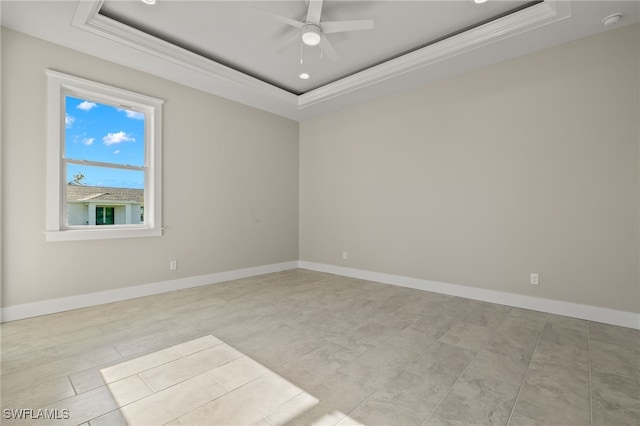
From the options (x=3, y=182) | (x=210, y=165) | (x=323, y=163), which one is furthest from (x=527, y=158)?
(x=3, y=182)

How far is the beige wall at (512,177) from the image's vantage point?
9.68 ft

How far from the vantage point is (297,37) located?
10.0 feet

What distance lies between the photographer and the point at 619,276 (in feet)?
9.58

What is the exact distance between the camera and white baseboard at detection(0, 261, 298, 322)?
2.96 metres

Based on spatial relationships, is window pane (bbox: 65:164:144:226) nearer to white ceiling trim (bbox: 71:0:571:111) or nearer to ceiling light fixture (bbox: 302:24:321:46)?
white ceiling trim (bbox: 71:0:571:111)

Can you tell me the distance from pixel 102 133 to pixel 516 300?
534 centimetres

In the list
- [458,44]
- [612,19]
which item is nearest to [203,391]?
[458,44]

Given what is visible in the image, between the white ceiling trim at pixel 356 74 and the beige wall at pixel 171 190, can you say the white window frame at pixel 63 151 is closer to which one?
the beige wall at pixel 171 190

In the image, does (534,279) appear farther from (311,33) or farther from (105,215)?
(105,215)

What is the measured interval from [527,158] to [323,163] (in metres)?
3.16

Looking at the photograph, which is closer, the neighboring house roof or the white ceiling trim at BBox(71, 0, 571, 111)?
the white ceiling trim at BBox(71, 0, 571, 111)

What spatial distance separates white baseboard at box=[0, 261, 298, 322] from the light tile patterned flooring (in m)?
0.14

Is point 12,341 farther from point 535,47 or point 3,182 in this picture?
point 535,47

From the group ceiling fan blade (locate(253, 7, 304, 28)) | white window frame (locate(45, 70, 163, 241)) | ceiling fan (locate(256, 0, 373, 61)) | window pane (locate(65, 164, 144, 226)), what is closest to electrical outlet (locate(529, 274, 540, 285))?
ceiling fan (locate(256, 0, 373, 61))
